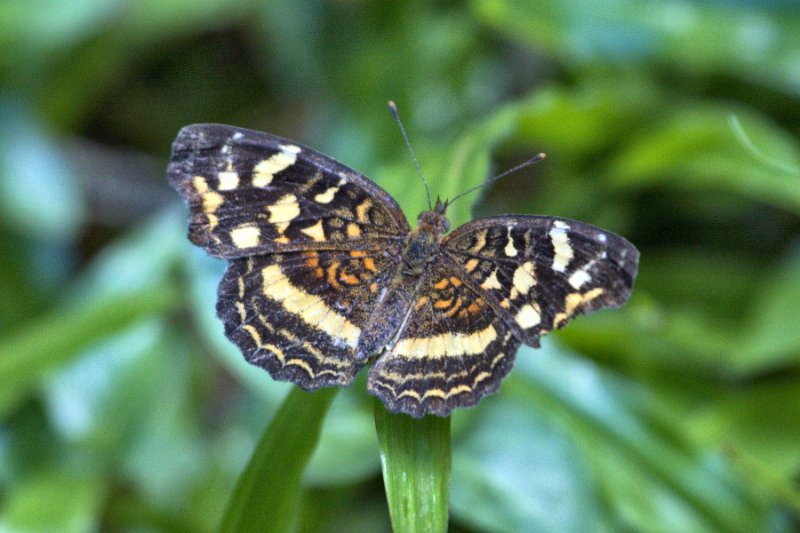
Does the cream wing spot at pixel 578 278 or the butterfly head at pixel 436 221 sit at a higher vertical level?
the butterfly head at pixel 436 221

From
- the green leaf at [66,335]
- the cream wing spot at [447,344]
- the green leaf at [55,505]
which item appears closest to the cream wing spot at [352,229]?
the cream wing spot at [447,344]

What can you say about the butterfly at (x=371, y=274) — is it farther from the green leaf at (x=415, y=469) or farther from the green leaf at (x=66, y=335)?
the green leaf at (x=66, y=335)

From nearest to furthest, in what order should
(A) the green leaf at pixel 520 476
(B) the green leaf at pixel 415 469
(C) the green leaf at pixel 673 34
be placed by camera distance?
(B) the green leaf at pixel 415 469 → (A) the green leaf at pixel 520 476 → (C) the green leaf at pixel 673 34

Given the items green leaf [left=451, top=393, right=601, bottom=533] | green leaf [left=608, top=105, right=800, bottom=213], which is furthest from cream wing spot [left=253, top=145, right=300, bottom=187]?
green leaf [left=608, top=105, right=800, bottom=213]

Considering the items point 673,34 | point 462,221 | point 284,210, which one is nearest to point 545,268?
point 462,221

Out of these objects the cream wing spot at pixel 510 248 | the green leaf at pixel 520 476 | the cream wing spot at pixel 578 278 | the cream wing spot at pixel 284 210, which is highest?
the cream wing spot at pixel 284 210

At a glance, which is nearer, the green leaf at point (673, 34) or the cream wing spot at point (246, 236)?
the cream wing spot at point (246, 236)

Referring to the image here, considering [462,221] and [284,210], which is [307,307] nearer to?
[284,210]
